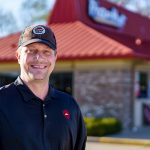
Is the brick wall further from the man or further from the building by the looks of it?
the man

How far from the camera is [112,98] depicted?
62.3 feet

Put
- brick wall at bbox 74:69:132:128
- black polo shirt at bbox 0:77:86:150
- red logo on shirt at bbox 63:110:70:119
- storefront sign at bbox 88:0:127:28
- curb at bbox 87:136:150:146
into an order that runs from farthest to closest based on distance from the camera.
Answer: storefront sign at bbox 88:0:127:28
brick wall at bbox 74:69:132:128
curb at bbox 87:136:150:146
red logo on shirt at bbox 63:110:70:119
black polo shirt at bbox 0:77:86:150

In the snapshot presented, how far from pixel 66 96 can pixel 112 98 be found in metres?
15.8

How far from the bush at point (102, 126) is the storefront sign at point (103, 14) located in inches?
218

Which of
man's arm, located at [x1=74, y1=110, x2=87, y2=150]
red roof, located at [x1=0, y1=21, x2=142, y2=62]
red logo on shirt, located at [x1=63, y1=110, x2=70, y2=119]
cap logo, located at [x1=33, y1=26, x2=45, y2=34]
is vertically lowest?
red roof, located at [x1=0, y1=21, x2=142, y2=62]

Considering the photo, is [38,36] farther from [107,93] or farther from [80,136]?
[107,93]

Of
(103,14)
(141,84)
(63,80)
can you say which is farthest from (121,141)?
(103,14)

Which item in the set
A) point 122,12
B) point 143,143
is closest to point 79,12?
point 122,12

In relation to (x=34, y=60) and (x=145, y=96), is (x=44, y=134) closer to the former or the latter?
(x=34, y=60)

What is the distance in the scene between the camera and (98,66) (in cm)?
1945

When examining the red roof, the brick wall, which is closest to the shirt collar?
the red roof

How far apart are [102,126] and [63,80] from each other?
4599 mm

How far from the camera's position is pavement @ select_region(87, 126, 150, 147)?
48.0ft

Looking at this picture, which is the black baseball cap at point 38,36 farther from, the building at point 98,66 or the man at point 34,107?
the building at point 98,66
